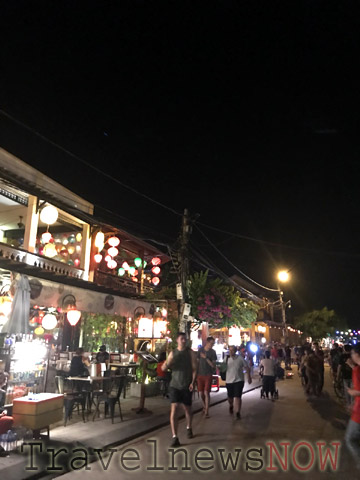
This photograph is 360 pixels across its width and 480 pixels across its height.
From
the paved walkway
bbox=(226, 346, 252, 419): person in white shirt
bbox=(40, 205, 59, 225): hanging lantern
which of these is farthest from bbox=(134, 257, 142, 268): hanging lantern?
bbox=(226, 346, 252, 419): person in white shirt

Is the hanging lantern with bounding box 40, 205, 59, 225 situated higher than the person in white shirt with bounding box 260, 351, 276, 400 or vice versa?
the hanging lantern with bounding box 40, 205, 59, 225

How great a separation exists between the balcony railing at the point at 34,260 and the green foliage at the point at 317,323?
179 feet

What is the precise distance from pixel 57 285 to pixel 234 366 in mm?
6091

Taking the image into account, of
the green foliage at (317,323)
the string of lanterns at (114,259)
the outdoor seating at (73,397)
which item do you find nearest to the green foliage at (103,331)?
the string of lanterns at (114,259)

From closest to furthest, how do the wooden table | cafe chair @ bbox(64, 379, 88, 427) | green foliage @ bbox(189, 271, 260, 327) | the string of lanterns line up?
1. the wooden table
2. cafe chair @ bbox(64, 379, 88, 427)
3. the string of lanterns
4. green foliage @ bbox(189, 271, 260, 327)

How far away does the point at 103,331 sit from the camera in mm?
18938

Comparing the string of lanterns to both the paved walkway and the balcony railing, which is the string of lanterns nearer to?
the balcony railing

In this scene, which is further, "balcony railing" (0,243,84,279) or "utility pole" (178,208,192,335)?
"utility pole" (178,208,192,335)

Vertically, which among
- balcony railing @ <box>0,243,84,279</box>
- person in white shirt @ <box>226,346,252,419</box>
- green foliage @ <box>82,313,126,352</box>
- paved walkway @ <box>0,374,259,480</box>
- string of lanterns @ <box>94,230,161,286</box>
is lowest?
paved walkway @ <box>0,374,259,480</box>

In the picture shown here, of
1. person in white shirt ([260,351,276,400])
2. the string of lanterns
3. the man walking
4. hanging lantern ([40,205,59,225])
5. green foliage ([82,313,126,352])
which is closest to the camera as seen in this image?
the man walking

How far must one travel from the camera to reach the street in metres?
5.73

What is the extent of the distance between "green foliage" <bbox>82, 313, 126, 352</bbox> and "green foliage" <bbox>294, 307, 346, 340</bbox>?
49891mm

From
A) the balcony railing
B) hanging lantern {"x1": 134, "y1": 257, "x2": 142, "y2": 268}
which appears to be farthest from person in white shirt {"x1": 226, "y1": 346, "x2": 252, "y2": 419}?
hanging lantern {"x1": 134, "y1": 257, "x2": 142, "y2": 268}

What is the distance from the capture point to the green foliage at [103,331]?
18522 millimetres
